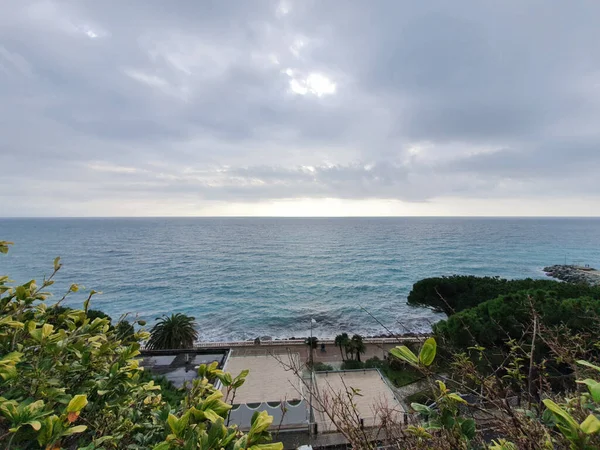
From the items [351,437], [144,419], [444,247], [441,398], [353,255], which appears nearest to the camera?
[441,398]

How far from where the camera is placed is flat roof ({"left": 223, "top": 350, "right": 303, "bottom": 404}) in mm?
17120

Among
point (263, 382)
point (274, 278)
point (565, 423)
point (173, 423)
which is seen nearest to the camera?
point (565, 423)

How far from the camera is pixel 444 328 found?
52.1 ft

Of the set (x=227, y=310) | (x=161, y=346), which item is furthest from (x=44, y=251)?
(x=161, y=346)

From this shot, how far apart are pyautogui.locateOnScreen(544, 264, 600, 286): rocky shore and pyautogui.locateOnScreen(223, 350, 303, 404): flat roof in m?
59.0

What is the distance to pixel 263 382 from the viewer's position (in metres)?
18.5

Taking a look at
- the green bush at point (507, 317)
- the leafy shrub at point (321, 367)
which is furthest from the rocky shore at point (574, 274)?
the leafy shrub at point (321, 367)

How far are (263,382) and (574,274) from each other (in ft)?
223

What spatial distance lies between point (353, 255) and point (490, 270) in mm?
33276

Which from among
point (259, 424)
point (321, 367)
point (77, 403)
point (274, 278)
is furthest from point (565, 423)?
point (274, 278)

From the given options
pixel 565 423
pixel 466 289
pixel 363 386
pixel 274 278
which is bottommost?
pixel 274 278

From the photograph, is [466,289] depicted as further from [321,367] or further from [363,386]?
[321,367]

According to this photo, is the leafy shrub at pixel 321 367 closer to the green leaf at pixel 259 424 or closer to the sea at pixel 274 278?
the sea at pixel 274 278

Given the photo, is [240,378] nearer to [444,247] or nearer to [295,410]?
[295,410]
